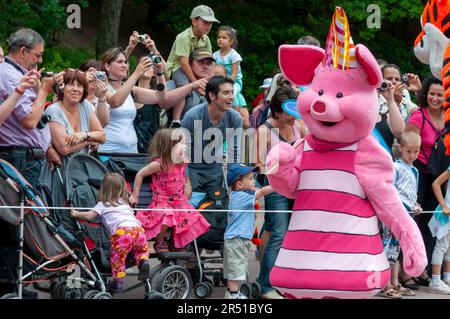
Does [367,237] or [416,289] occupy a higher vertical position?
[367,237]

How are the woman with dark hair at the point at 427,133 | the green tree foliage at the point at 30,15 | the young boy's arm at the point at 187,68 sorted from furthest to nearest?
the green tree foliage at the point at 30,15 < the young boy's arm at the point at 187,68 < the woman with dark hair at the point at 427,133

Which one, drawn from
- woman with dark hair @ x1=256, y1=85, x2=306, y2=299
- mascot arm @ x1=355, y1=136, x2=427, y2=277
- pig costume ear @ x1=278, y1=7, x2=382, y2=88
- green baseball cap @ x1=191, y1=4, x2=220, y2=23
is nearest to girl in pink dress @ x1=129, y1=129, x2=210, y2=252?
woman with dark hair @ x1=256, y1=85, x2=306, y2=299

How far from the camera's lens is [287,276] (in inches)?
241

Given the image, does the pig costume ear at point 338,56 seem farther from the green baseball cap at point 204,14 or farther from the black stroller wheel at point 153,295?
the green baseball cap at point 204,14

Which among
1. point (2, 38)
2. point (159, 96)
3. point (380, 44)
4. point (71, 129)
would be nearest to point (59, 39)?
point (2, 38)

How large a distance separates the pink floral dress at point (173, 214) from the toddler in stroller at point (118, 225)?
32cm

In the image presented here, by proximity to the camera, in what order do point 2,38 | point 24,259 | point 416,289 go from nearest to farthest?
point 24,259 < point 416,289 < point 2,38

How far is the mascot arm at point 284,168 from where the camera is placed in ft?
20.1

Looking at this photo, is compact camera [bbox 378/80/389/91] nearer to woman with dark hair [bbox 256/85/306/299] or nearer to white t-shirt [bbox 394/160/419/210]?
woman with dark hair [bbox 256/85/306/299]

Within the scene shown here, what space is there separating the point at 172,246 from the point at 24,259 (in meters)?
1.32

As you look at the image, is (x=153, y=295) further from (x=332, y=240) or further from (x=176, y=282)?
(x=332, y=240)

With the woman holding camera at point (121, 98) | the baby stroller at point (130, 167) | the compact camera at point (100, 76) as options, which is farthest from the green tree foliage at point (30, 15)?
the baby stroller at point (130, 167)

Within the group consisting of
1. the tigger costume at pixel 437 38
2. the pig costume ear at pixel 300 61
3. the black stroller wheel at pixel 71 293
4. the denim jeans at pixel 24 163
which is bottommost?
the black stroller wheel at pixel 71 293
